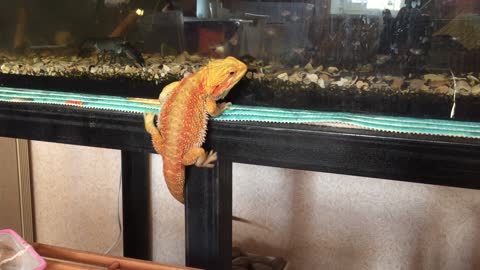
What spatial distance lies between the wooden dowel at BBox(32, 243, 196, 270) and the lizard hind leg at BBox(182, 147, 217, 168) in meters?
0.17

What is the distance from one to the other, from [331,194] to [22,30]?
0.84 meters

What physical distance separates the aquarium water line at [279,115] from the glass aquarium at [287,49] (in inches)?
0.5

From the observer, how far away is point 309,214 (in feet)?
4.23

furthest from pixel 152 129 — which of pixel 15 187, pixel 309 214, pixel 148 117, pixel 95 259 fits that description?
pixel 15 187

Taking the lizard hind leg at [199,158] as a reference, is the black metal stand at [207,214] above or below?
below

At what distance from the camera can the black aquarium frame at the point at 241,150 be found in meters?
0.61

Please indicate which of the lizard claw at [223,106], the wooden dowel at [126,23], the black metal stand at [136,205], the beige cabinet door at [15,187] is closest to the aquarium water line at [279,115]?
the lizard claw at [223,106]

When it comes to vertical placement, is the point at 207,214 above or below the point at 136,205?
above

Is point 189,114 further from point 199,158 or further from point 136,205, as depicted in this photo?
point 136,205

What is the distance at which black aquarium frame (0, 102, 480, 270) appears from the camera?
1.99 ft

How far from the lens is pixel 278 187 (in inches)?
51.3

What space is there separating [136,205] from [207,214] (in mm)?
653

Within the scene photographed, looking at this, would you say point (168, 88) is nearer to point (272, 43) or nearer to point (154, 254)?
point (272, 43)

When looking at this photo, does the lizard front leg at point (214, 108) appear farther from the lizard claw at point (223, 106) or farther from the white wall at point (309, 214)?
the white wall at point (309, 214)
